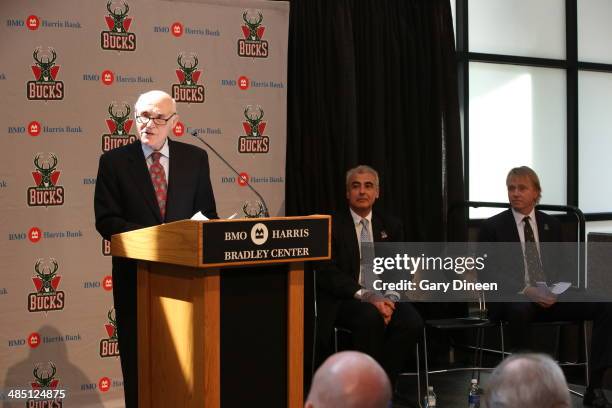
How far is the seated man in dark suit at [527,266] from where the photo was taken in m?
5.22

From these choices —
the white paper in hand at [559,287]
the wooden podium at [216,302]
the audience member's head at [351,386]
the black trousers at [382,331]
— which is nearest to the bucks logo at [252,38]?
the black trousers at [382,331]

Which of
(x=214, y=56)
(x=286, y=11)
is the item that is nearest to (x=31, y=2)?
(x=214, y=56)

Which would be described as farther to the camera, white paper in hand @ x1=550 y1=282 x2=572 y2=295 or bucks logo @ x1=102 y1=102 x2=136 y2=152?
white paper in hand @ x1=550 y1=282 x2=572 y2=295

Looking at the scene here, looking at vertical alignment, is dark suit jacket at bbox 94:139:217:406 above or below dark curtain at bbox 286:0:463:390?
below

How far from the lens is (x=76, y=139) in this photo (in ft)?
16.2

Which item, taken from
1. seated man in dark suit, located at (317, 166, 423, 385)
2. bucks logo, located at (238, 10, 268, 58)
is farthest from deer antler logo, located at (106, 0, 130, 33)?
seated man in dark suit, located at (317, 166, 423, 385)

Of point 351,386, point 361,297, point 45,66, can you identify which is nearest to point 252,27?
point 45,66

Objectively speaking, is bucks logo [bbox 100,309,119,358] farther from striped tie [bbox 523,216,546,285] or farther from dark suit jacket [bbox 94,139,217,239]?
striped tie [bbox 523,216,546,285]

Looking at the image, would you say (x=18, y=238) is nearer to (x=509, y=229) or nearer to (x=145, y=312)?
(x=145, y=312)

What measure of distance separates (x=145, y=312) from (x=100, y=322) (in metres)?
1.91

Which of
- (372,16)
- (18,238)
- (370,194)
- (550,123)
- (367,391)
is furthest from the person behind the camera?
(550,123)

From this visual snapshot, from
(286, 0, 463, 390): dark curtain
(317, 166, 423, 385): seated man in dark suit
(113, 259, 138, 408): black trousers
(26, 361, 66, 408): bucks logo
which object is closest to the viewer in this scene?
(113, 259, 138, 408): black trousers

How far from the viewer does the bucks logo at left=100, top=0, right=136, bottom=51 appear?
5008 millimetres

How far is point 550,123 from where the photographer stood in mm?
7402
